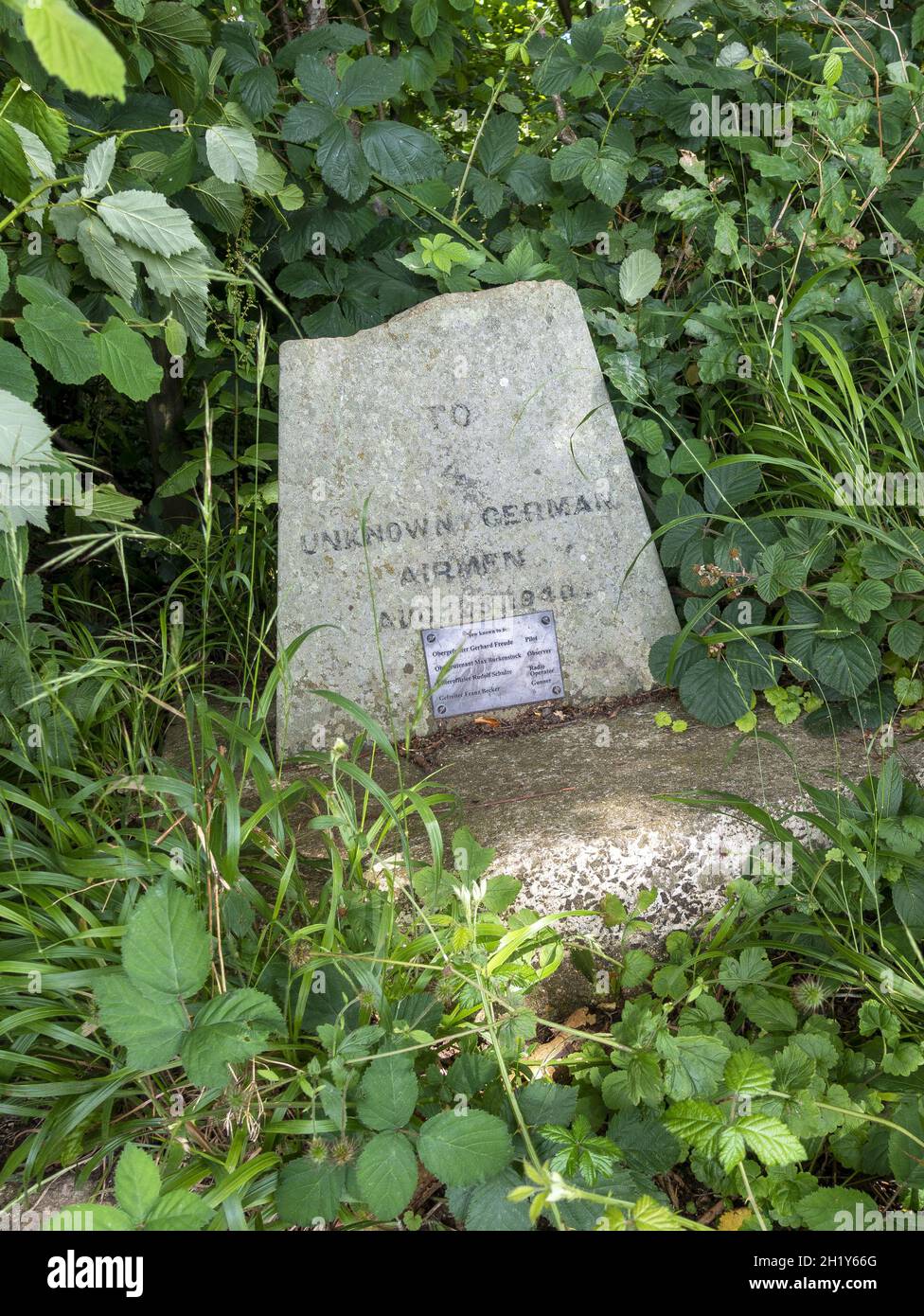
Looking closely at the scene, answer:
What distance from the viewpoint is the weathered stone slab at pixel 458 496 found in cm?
269

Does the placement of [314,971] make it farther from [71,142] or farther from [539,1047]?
[71,142]

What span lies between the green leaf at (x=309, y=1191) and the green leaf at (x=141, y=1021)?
0.24 meters

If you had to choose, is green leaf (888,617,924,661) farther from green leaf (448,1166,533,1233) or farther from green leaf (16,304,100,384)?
green leaf (16,304,100,384)

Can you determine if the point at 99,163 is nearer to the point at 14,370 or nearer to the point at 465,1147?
the point at 14,370

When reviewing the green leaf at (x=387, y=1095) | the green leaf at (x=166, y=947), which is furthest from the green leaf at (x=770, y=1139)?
the green leaf at (x=166, y=947)

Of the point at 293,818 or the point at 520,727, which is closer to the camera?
the point at 293,818

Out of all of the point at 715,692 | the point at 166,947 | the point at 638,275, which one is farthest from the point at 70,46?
the point at 638,275

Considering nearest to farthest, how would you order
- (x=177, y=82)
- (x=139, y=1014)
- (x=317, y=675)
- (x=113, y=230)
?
1. (x=139, y=1014)
2. (x=113, y=230)
3. (x=177, y=82)
4. (x=317, y=675)

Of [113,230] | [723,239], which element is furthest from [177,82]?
[723,239]

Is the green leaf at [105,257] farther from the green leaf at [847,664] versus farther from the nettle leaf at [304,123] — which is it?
the green leaf at [847,664]

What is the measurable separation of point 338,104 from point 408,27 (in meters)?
0.71

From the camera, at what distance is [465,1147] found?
4.49 feet

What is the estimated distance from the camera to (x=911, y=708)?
2.46 meters

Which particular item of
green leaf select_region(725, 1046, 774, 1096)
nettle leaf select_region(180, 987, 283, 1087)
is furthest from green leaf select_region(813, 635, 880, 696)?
nettle leaf select_region(180, 987, 283, 1087)
